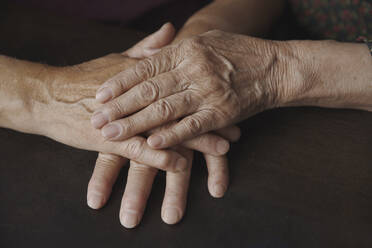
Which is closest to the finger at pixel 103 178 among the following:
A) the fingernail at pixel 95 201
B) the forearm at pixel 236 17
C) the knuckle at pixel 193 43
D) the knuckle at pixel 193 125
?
the fingernail at pixel 95 201

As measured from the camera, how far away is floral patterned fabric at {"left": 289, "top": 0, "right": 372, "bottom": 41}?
1.27 m

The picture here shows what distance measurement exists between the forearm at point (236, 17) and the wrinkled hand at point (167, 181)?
44 centimetres

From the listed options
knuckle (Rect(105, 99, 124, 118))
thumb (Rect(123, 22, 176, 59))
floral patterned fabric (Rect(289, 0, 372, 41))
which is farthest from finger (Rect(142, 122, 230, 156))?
floral patterned fabric (Rect(289, 0, 372, 41))

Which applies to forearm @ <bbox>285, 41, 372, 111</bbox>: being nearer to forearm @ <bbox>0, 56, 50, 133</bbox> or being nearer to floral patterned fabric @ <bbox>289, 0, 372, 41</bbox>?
floral patterned fabric @ <bbox>289, 0, 372, 41</bbox>

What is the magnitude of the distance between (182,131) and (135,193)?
0.60ft

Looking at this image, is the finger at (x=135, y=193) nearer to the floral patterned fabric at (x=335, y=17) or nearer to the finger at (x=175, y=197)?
the finger at (x=175, y=197)

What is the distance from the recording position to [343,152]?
0.88 meters

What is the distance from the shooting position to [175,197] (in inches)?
30.2

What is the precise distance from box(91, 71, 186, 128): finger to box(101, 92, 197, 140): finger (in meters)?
0.02

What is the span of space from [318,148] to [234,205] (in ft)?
0.97

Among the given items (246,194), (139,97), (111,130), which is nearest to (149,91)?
(139,97)

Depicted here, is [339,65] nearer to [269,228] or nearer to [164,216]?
[269,228]

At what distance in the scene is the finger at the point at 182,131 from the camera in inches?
30.5

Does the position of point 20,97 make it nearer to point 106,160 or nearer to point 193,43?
point 106,160
